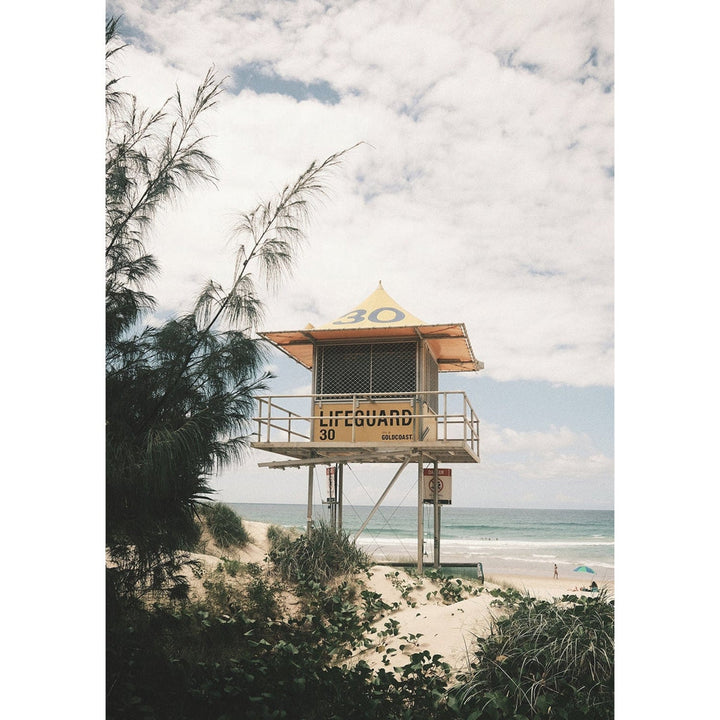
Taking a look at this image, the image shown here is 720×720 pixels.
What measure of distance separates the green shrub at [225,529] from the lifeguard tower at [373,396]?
1.95 m

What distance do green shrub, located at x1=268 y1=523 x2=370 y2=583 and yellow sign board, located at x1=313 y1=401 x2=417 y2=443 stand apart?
80 centimetres

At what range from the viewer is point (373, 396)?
234 inches

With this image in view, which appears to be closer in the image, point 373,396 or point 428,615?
point 428,615

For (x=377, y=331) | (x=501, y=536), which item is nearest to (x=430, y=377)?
(x=377, y=331)

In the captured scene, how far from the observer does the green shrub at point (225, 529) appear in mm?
7838

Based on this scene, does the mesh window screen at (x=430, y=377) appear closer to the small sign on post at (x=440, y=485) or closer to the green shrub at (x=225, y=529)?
the small sign on post at (x=440, y=485)

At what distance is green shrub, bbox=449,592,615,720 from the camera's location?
2.65 meters

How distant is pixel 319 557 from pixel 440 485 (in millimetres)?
2379

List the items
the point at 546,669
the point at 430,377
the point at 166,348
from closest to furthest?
the point at 546,669 → the point at 166,348 → the point at 430,377

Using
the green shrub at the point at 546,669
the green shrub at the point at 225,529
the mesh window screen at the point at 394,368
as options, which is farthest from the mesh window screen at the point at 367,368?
the green shrub at the point at 546,669

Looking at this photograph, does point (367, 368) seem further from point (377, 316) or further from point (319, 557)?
point (319, 557)
